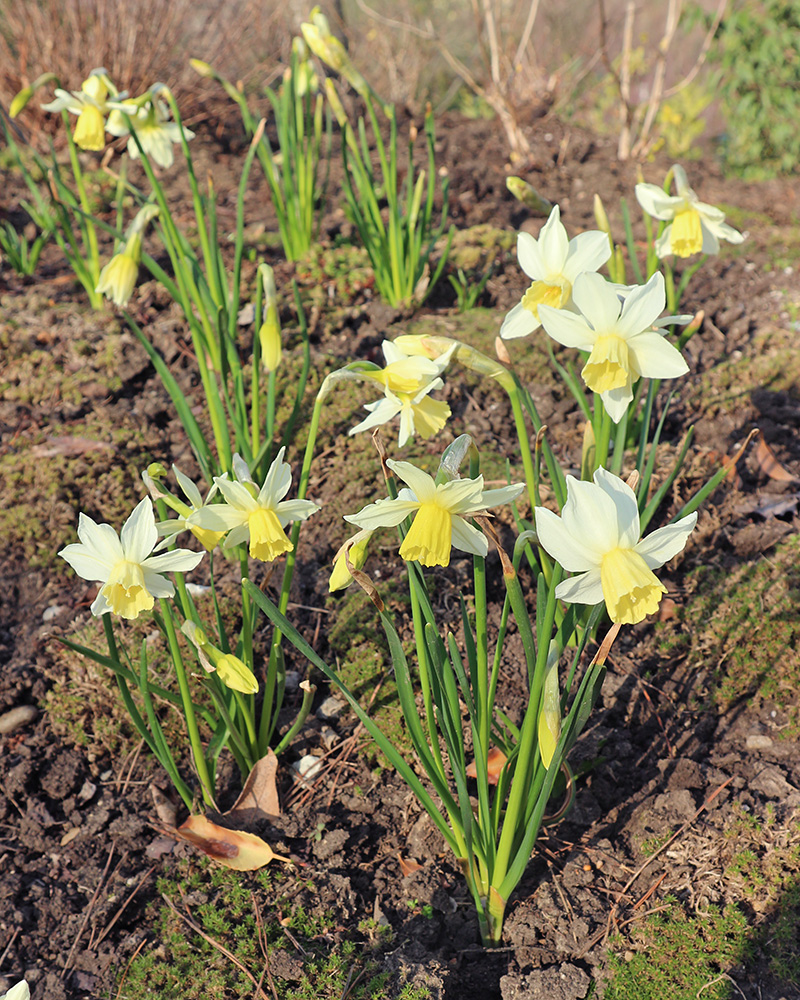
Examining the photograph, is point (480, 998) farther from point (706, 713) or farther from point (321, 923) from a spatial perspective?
point (706, 713)

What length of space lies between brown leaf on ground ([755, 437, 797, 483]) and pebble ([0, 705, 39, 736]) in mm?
2333

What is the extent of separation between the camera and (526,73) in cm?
618

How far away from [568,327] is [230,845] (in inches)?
50.1

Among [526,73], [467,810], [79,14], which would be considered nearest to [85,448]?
[467,810]

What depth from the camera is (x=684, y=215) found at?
2.13m

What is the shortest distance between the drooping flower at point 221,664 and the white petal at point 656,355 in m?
0.91

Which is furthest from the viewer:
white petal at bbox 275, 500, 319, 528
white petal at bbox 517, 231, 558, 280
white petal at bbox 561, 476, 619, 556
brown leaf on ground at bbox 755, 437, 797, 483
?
brown leaf on ground at bbox 755, 437, 797, 483

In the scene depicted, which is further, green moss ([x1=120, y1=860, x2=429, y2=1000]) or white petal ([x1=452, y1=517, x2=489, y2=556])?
green moss ([x1=120, y1=860, x2=429, y2=1000])

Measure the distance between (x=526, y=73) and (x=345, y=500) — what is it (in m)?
5.21

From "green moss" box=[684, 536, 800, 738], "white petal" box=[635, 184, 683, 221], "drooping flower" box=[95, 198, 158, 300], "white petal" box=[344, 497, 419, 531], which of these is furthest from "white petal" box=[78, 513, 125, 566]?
"white petal" box=[635, 184, 683, 221]

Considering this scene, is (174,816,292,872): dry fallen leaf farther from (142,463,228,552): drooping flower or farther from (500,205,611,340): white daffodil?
(500,205,611,340): white daffodil

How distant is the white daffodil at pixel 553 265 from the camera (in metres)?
1.52

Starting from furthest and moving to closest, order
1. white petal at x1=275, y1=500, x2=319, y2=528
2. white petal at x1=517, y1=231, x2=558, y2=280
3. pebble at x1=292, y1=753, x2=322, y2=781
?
pebble at x1=292, y1=753, x2=322, y2=781 → white petal at x1=517, y1=231, x2=558, y2=280 → white petal at x1=275, y1=500, x2=319, y2=528

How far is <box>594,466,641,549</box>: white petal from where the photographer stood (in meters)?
1.10
